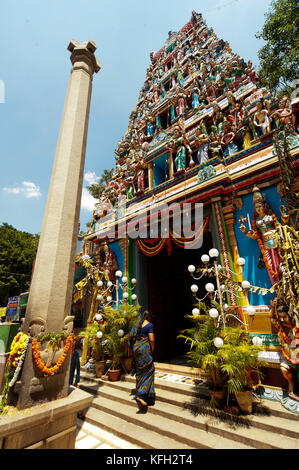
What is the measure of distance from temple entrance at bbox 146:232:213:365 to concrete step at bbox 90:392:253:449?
3856 mm

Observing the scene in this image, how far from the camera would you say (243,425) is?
3729 mm

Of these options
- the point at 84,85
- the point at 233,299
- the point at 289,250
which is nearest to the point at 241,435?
the point at 233,299

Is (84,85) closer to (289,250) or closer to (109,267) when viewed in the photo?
(289,250)

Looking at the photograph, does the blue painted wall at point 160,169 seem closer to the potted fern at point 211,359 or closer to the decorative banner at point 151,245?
the decorative banner at point 151,245

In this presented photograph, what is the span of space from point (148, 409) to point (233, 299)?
129 inches

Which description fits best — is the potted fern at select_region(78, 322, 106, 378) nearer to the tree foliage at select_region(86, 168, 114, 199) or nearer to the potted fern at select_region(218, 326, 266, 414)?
the potted fern at select_region(218, 326, 266, 414)

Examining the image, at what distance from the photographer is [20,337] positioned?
121 inches

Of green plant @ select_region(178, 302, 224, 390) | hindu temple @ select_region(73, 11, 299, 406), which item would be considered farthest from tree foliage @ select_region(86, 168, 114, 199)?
green plant @ select_region(178, 302, 224, 390)

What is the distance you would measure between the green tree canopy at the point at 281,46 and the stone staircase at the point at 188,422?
42.2ft

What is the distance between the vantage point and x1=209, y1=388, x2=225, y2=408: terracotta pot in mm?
4199

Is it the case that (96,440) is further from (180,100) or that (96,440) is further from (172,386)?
(180,100)

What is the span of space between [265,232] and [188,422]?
4.56 meters
